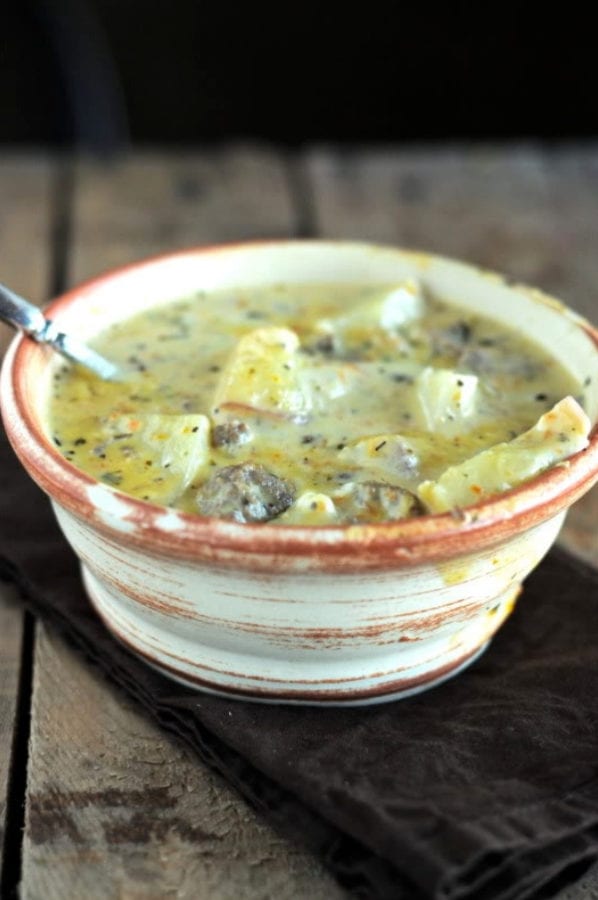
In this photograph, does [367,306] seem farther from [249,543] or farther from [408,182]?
[408,182]

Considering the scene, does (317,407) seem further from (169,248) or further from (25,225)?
(25,225)

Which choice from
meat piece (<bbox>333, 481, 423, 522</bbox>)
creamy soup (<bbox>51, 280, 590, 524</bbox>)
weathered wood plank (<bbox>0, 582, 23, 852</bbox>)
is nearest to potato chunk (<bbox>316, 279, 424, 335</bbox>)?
creamy soup (<bbox>51, 280, 590, 524</bbox>)

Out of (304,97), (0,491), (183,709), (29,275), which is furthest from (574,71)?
(183,709)

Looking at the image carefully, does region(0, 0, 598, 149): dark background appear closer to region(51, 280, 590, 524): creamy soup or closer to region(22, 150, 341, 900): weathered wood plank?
region(51, 280, 590, 524): creamy soup

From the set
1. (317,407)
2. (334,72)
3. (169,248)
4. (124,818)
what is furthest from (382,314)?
(334,72)

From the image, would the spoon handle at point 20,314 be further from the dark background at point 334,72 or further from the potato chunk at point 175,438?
the dark background at point 334,72
